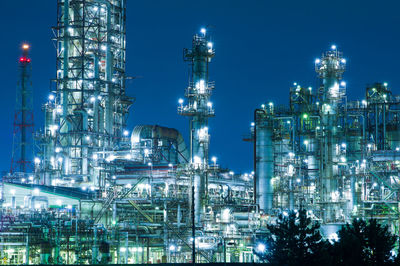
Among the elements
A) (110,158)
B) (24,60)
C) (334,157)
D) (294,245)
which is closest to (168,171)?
(110,158)

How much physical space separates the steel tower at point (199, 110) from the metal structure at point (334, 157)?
7412mm

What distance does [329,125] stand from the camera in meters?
55.2

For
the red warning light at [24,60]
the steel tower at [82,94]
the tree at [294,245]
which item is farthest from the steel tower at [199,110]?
the red warning light at [24,60]

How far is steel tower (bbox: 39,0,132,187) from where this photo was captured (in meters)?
62.8

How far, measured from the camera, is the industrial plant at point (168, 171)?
4491 centimetres

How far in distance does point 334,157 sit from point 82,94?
25.9 metres

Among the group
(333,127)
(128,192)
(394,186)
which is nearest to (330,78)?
(333,127)

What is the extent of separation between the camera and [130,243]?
45.0 meters

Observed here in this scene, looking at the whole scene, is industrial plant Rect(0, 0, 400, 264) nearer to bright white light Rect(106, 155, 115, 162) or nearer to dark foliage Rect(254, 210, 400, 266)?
bright white light Rect(106, 155, 115, 162)

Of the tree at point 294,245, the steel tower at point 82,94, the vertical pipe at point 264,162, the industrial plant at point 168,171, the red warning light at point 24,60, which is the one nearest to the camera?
the tree at point 294,245

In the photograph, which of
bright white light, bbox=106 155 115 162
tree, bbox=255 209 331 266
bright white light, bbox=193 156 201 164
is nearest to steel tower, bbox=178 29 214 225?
bright white light, bbox=193 156 201 164

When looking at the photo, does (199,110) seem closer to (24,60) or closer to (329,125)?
(329,125)

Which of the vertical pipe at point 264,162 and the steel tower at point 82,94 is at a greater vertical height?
the steel tower at point 82,94

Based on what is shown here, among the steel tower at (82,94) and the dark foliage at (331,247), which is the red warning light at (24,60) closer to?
the steel tower at (82,94)
